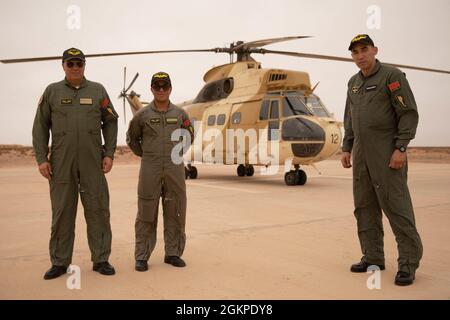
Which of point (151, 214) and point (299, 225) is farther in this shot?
point (299, 225)

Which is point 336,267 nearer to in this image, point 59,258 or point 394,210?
point 394,210

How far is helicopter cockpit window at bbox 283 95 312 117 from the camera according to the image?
11281mm

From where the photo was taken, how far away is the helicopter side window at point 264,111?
1175 centimetres

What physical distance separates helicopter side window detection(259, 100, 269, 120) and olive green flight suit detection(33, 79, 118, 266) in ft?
26.5

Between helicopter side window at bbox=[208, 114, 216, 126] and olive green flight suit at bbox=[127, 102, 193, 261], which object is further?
helicopter side window at bbox=[208, 114, 216, 126]

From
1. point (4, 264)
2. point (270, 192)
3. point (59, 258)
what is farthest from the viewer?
point (270, 192)

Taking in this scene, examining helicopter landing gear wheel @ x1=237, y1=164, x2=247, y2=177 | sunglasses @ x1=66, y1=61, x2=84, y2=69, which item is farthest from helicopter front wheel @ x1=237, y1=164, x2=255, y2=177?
sunglasses @ x1=66, y1=61, x2=84, y2=69

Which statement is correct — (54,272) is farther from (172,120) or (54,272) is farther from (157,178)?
(172,120)

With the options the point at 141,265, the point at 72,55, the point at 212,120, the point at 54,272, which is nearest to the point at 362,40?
the point at 72,55

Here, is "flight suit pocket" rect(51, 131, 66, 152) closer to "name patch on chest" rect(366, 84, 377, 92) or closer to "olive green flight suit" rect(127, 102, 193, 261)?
Result: "olive green flight suit" rect(127, 102, 193, 261)

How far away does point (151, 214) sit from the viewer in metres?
4.15
